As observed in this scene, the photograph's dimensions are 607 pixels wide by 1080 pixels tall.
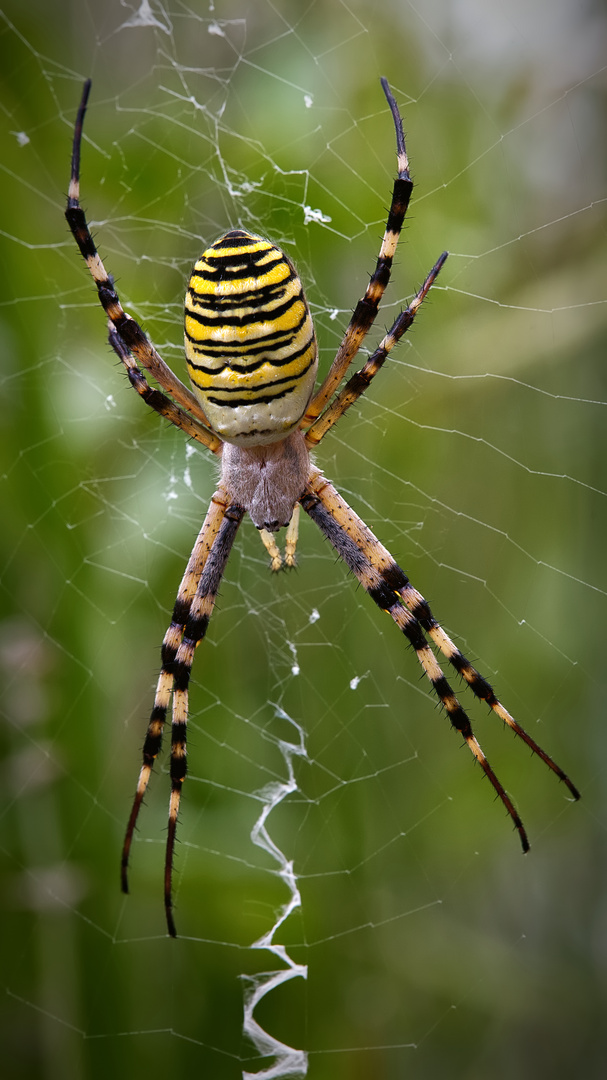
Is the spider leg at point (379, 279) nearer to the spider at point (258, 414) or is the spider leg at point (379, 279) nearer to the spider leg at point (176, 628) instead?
the spider at point (258, 414)

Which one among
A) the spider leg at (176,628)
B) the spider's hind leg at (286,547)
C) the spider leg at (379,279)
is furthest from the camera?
the spider's hind leg at (286,547)

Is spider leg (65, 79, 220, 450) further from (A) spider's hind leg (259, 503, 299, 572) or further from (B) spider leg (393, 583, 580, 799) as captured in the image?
(B) spider leg (393, 583, 580, 799)

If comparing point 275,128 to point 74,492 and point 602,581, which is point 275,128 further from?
point 602,581

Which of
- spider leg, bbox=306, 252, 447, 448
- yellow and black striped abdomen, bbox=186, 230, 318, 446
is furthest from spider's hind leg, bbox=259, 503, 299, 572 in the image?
yellow and black striped abdomen, bbox=186, 230, 318, 446

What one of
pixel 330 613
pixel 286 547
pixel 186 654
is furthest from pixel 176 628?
pixel 330 613

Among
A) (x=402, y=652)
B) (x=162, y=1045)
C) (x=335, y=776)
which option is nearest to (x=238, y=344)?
(x=402, y=652)

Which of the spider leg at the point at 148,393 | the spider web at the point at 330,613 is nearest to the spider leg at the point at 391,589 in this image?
the spider web at the point at 330,613
